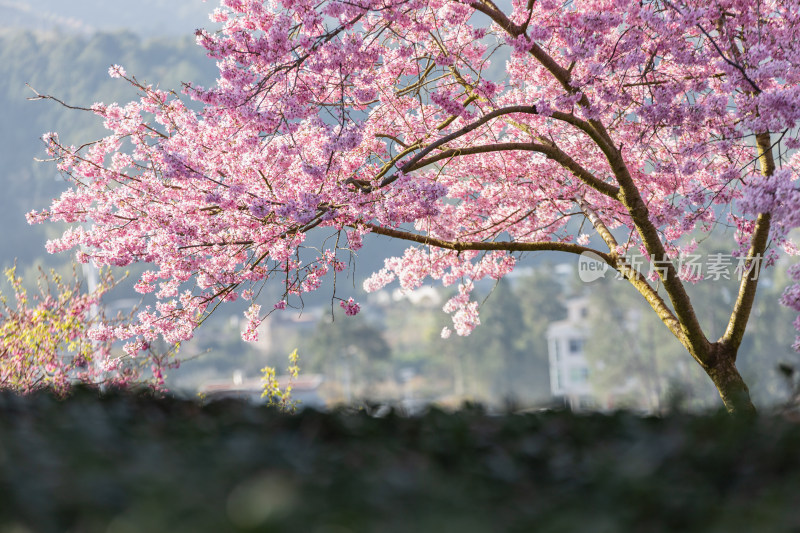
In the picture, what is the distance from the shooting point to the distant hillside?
105831mm

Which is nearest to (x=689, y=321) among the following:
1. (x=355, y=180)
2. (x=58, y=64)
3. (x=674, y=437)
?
(x=355, y=180)

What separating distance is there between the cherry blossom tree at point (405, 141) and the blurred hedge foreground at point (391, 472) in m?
3.09

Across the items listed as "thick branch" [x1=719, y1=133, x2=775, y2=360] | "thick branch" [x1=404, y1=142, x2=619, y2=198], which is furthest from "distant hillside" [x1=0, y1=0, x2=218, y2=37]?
"thick branch" [x1=719, y1=133, x2=775, y2=360]

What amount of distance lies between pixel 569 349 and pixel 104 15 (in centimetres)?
9904

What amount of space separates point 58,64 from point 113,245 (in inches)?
3699

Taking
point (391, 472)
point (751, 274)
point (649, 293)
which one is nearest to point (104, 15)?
point (649, 293)

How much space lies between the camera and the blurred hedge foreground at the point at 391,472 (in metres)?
1.50

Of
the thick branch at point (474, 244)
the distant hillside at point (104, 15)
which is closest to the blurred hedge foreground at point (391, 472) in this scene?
the thick branch at point (474, 244)

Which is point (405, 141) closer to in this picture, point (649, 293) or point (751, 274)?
point (649, 293)

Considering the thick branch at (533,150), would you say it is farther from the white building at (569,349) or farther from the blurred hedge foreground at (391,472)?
the white building at (569,349)

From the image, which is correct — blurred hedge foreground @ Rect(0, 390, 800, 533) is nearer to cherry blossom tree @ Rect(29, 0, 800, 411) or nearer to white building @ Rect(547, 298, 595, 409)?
cherry blossom tree @ Rect(29, 0, 800, 411)

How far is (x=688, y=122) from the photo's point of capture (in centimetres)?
653

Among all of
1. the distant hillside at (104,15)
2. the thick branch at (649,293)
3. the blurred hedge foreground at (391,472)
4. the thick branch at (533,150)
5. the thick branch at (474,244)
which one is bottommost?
the blurred hedge foreground at (391,472)

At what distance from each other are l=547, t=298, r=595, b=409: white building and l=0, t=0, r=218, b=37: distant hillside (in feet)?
206
